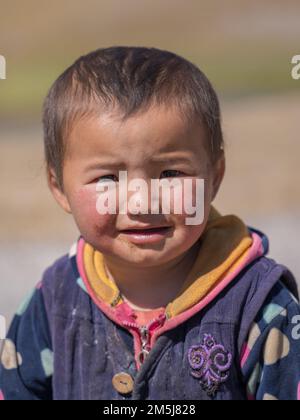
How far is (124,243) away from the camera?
192 cm

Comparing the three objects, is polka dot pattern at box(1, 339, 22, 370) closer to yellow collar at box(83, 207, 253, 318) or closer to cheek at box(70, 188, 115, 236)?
yellow collar at box(83, 207, 253, 318)

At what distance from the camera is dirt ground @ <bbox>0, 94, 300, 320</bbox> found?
380 cm

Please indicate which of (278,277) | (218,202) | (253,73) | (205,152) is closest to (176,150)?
(205,152)

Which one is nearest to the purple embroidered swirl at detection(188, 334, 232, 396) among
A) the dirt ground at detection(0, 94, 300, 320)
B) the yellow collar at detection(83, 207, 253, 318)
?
the yellow collar at detection(83, 207, 253, 318)

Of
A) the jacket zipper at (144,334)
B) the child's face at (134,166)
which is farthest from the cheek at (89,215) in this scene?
the jacket zipper at (144,334)

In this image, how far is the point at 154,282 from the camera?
6.88 ft

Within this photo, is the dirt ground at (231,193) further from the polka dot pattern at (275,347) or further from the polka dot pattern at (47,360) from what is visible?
the polka dot pattern at (275,347)

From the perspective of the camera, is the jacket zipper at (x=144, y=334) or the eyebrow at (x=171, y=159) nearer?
the eyebrow at (x=171, y=159)

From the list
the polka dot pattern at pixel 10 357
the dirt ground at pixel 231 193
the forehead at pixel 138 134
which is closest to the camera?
the forehead at pixel 138 134

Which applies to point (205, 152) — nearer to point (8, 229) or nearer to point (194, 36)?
point (8, 229)

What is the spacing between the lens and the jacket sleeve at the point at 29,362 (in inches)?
85.8

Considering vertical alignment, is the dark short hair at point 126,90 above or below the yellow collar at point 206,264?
above

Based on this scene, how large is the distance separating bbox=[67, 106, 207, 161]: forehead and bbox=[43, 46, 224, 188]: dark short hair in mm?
21

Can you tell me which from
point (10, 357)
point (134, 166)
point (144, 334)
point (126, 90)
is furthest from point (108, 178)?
point (10, 357)
